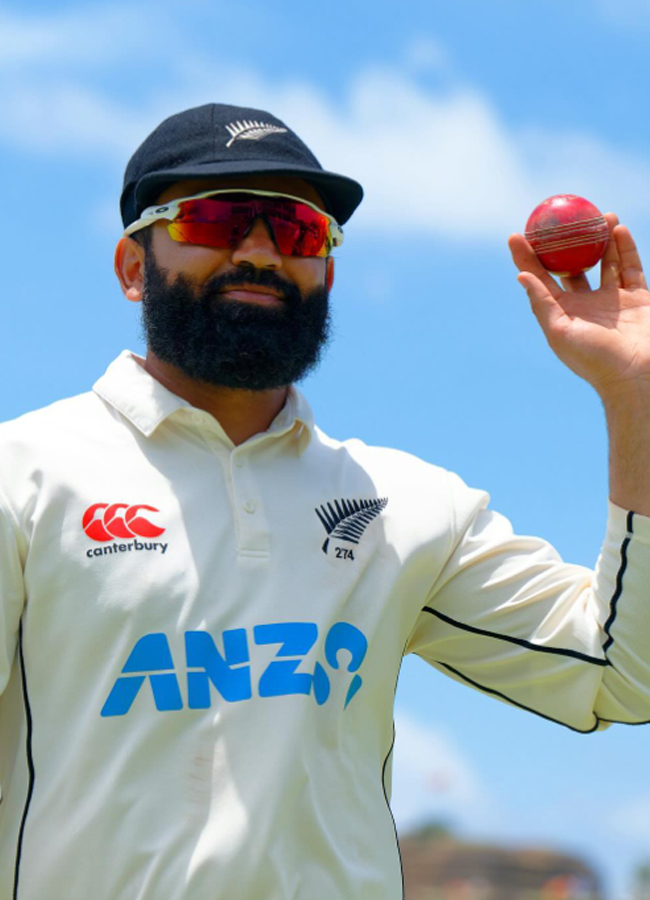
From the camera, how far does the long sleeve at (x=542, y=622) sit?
15.7 feet

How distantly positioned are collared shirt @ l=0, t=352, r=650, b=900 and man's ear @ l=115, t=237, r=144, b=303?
0.54 m

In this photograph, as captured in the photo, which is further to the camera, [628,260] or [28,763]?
[628,260]

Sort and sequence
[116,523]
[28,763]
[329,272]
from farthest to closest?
[329,272] < [116,523] < [28,763]

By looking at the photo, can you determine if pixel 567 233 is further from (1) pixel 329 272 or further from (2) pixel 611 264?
(1) pixel 329 272

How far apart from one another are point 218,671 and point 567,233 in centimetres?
190

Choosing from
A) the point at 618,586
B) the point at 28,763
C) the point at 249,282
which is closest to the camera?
the point at 28,763

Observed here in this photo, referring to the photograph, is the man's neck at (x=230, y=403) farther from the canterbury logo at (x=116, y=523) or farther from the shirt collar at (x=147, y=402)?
the canterbury logo at (x=116, y=523)

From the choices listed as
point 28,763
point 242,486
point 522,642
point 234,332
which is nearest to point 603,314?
point 522,642

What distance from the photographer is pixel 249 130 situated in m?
5.04

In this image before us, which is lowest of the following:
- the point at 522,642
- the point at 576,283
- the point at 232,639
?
the point at 522,642

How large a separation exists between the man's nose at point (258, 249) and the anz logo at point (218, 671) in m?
1.25

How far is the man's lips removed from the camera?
4.88m

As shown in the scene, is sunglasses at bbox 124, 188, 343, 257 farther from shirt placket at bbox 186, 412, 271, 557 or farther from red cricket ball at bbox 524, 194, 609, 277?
red cricket ball at bbox 524, 194, 609, 277

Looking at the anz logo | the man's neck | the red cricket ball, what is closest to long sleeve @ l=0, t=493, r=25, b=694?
the anz logo
